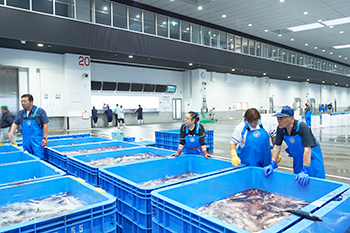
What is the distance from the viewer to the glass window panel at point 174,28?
58.3ft

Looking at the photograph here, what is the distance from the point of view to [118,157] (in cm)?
474

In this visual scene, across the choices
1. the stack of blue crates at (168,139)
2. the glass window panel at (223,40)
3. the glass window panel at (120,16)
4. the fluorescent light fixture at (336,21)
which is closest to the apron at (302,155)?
the stack of blue crates at (168,139)

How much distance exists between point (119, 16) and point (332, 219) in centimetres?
1591

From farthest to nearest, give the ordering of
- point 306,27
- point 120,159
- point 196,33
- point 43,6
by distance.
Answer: point 306,27 → point 196,33 → point 43,6 → point 120,159

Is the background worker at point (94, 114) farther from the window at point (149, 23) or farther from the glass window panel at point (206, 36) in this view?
the glass window panel at point (206, 36)

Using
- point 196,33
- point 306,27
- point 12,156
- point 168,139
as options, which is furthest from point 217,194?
point 306,27

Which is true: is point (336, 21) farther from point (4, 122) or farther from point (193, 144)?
point (4, 122)

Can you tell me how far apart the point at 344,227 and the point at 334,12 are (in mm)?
20047

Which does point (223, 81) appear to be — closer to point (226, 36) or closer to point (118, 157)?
point (226, 36)

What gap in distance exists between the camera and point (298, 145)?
287 cm

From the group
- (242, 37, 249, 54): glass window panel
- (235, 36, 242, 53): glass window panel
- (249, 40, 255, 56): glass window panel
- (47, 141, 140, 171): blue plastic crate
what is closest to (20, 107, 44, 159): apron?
(47, 141, 140, 171): blue plastic crate

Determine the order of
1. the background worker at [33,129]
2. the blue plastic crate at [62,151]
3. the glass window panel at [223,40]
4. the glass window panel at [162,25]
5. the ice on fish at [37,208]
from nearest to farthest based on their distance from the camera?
the ice on fish at [37,208], the blue plastic crate at [62,151], the background worker at [33,129], the glass window panel at [162,25], the glass window panel at [223,40]

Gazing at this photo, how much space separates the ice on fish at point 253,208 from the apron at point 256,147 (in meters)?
0.48

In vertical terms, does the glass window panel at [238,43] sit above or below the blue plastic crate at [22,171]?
above
